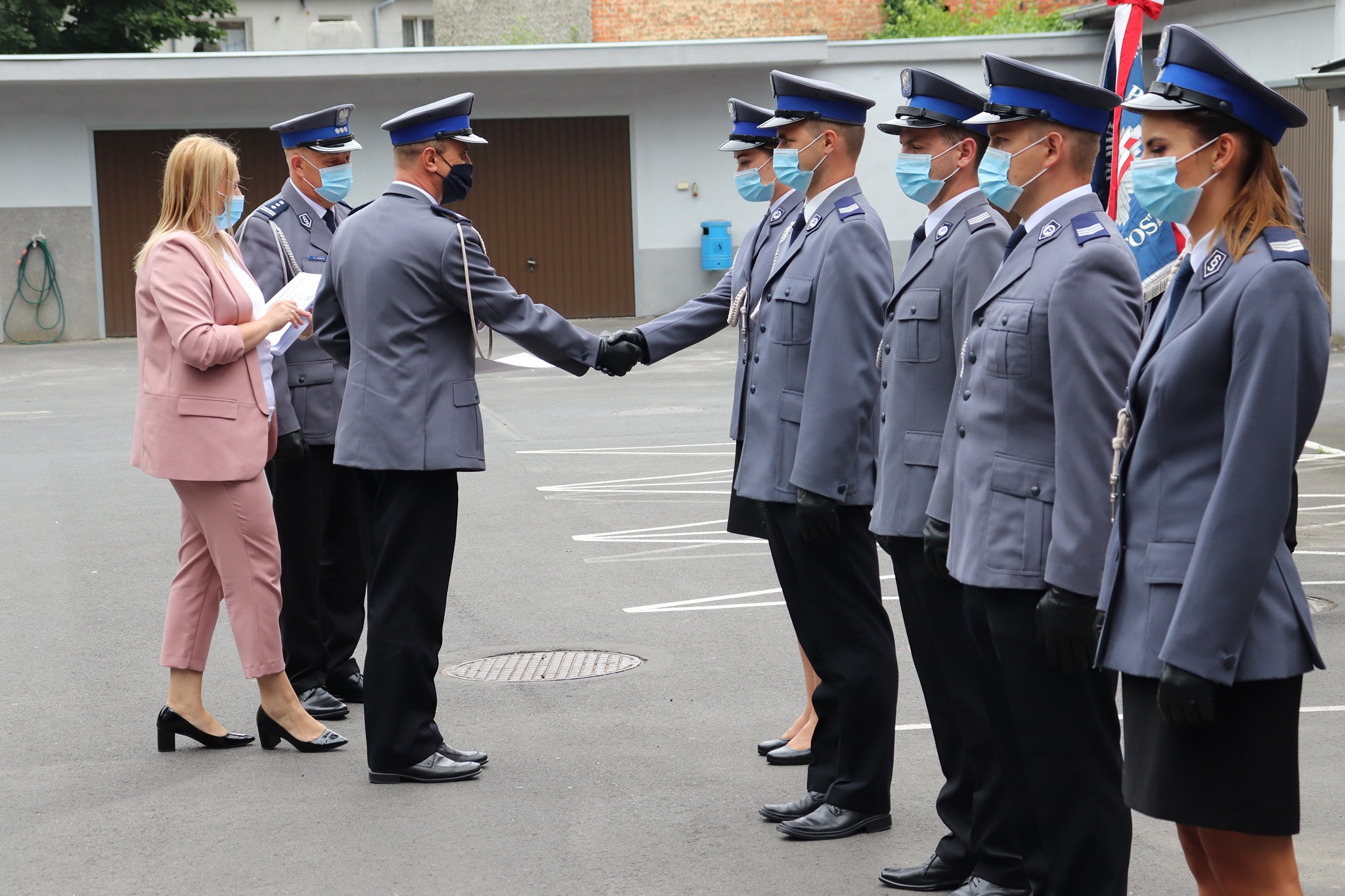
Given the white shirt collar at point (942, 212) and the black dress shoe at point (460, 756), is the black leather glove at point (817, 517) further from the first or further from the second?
the black dress shoe at point (460, 756)

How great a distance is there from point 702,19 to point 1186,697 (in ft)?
94.8

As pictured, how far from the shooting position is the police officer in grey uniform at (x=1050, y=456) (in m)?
3.44

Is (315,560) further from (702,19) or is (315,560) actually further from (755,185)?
(702,19)

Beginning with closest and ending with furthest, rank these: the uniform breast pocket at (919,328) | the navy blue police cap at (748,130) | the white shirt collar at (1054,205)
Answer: the white shirt collar at (1054,205)
the uniform breast pocket at (919,328)
the navy blue police cap at (748,130)

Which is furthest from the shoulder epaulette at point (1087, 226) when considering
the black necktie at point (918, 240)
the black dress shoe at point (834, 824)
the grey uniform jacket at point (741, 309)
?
the black dress shoe at point (834, 824)

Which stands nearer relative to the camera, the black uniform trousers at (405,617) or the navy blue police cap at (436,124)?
the black uniform trousers at (405,617)

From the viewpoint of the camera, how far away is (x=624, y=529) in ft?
31.5

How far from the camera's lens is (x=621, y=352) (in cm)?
567

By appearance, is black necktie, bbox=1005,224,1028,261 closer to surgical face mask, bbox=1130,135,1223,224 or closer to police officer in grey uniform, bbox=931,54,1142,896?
police officer in grey uniform, bbox=931,54,1142,896

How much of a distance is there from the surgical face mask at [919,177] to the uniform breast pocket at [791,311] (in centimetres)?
45

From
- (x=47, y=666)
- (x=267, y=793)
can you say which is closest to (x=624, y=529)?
(x=47, y=666)

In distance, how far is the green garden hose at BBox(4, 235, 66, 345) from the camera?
79.6ft

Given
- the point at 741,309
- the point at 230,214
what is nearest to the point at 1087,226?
the point at 741,309

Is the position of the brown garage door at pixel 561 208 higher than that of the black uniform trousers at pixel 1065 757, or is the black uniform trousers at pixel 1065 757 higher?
the brown garage door at pixel 561 208
